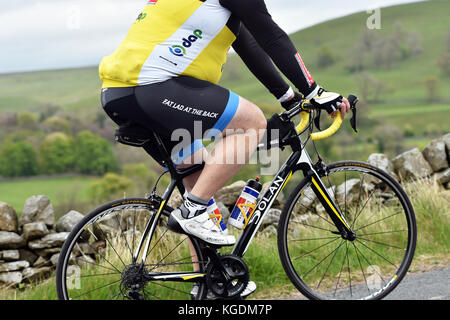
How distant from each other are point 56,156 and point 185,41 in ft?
260

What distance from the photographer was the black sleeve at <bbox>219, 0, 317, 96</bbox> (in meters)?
2.88

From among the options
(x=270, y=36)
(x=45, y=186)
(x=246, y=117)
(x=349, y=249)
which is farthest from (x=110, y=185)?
(x=270, y=36)

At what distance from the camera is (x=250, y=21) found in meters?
2.90

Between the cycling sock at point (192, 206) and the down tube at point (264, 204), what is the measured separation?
16.7 inches

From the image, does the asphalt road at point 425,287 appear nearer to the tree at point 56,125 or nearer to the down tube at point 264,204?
the down tube at point 264,204

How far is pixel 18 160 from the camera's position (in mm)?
78938

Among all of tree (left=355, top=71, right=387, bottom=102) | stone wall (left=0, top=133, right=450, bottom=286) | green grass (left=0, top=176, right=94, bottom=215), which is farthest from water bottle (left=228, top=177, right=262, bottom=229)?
tree (left=355, top=71, right=387, bottom=102)

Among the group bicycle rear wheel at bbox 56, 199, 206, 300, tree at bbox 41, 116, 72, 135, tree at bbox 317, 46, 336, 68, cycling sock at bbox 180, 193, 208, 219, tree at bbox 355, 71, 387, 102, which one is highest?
tree at bbox 317, 46, 336, 68

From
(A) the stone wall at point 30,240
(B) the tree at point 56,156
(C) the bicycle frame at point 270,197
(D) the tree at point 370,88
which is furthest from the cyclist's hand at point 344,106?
(D) the tree at point 370,88

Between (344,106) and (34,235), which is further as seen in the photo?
(34,235)

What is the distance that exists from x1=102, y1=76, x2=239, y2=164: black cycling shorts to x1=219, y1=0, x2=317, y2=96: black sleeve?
0.33 metres

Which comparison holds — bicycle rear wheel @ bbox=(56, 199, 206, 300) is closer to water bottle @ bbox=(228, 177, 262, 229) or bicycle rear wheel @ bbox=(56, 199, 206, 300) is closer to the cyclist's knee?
water bottle @ bbox=(228, 177, 262, 229)

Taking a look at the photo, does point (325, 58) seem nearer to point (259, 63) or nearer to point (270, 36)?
point (259, 63)
